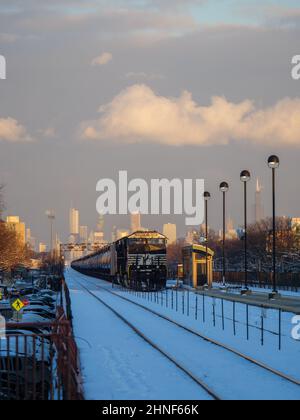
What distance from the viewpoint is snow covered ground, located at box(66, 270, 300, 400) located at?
14391 millimetres

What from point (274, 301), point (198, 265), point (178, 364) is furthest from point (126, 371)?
point (198, 265)

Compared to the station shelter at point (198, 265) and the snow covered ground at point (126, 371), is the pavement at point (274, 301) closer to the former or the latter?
the snow covered ground at point (126, 371)

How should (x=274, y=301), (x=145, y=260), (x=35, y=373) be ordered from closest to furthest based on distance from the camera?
1. (x=35, y=373)
2. (x=274, y=301)
3. (x=145, y=260)

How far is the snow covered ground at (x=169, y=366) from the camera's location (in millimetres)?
14391

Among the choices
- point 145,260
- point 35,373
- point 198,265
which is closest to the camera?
point 35,373

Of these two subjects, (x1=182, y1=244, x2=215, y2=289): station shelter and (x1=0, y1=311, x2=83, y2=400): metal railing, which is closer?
(x1=0, y1=311, x2=83, y2=400): metal railing

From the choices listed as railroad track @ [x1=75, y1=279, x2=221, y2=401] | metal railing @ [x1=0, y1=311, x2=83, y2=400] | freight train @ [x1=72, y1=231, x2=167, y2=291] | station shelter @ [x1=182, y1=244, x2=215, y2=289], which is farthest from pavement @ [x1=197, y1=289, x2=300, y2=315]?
metal railing @ [x1=0, y1=311, x2=83, y2=400]

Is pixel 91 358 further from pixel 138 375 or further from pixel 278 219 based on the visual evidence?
pixel 278 219

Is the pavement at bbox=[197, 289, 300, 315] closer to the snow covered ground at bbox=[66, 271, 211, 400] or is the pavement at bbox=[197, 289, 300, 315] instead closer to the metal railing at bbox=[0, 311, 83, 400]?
the snow covered ground at bbox=[66, 271, 211, 400]

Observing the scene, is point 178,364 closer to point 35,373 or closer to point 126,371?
point 126,371

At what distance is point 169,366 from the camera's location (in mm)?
17797
